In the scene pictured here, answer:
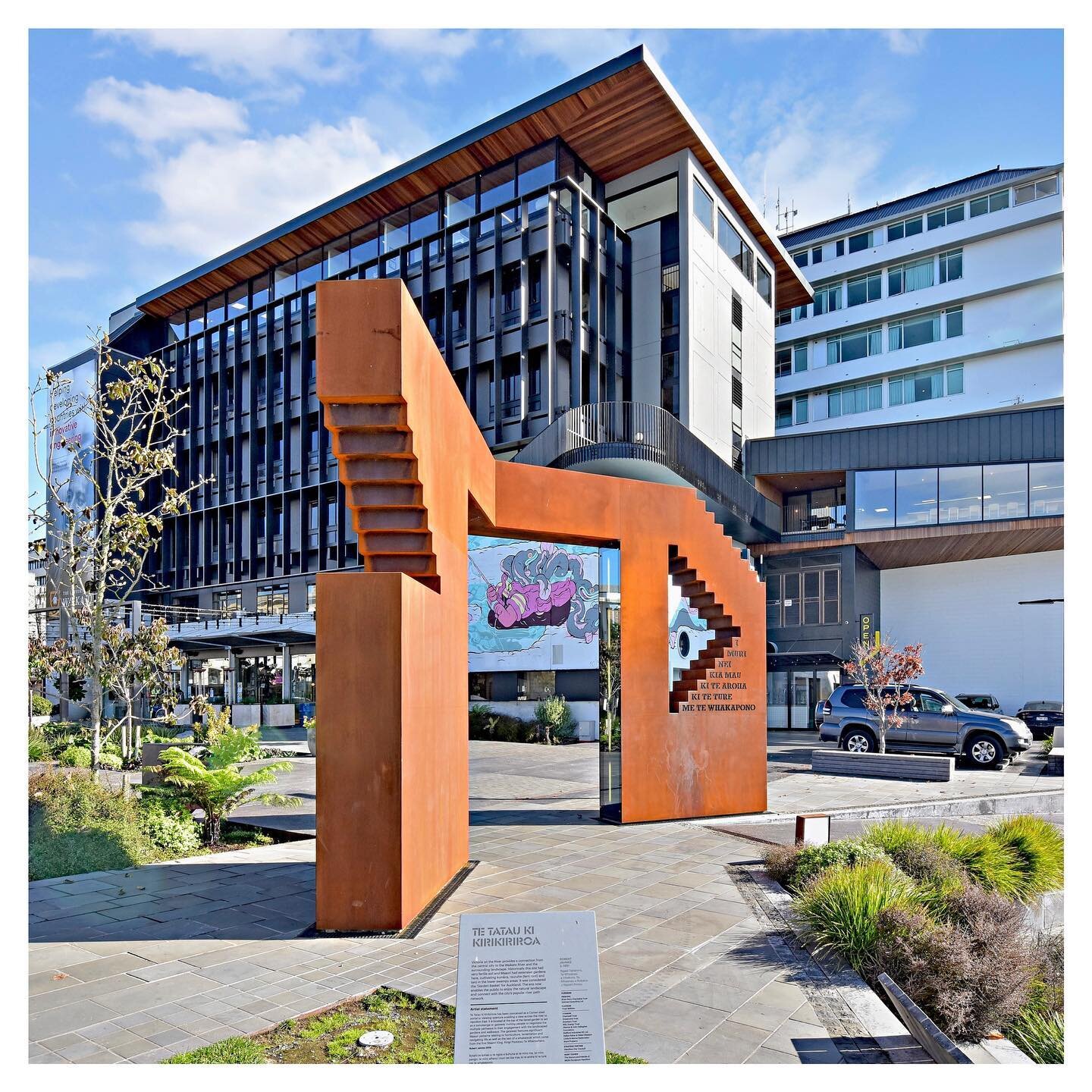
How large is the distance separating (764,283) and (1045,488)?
17.0 metres

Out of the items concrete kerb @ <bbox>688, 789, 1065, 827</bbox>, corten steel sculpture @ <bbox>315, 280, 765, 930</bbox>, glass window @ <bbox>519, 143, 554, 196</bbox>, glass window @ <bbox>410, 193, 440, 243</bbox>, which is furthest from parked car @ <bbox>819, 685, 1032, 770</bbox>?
glass window @ <bbox>410, 193, 440, 243</bbox>

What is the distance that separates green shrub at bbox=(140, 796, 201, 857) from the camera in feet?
36.2

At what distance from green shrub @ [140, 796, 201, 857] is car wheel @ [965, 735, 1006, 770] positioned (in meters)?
17.2

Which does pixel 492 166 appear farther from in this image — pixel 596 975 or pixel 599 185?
pixel 596 975

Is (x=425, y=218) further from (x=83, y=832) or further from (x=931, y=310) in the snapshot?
(x=83, y=832)

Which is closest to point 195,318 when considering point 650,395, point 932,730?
point 650,395

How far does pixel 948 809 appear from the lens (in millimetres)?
14883

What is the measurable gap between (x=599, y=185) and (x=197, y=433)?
84.5ft

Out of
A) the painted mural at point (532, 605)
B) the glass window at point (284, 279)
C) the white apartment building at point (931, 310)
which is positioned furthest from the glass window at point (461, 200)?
the white apartment building at point (931, 310)

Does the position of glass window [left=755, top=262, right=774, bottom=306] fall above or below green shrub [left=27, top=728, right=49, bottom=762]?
above

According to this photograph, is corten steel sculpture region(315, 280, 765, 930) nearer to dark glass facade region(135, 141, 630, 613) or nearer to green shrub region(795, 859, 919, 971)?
green shrub region(795, 859, 919, 971)

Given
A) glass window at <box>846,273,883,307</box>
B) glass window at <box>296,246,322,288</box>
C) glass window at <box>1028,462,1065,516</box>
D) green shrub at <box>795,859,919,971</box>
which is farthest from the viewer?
glass window at <box>846,273,883,307</box>

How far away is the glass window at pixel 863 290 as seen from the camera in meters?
50.3

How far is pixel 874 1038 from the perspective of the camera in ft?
18.0
